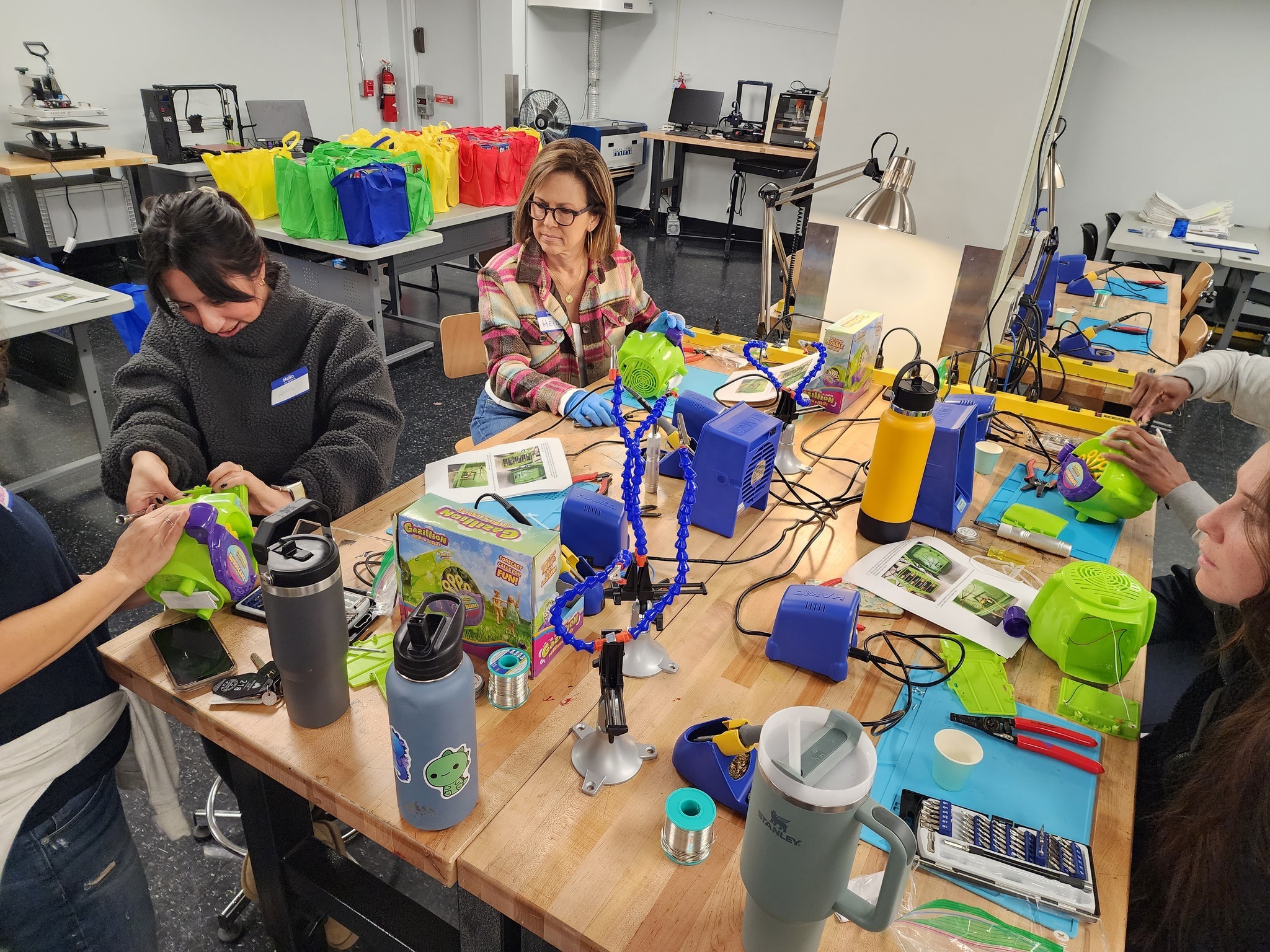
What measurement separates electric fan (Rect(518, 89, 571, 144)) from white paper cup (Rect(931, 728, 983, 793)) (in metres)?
6.63

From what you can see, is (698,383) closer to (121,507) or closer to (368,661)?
(368,661)

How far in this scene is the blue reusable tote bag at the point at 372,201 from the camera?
3750mm

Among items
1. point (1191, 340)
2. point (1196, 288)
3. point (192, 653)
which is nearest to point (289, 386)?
point (192, 653)

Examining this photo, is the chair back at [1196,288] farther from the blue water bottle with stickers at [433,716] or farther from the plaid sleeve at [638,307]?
the blue water bottle with stickers at [433,716]

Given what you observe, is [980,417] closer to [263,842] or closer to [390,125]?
[263,842]

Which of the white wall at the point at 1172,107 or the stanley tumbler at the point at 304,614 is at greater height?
the white wall at the point at 1172,107

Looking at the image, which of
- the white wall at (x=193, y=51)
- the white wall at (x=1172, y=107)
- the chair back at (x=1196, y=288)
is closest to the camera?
the chair back at (x=1196, y=288)

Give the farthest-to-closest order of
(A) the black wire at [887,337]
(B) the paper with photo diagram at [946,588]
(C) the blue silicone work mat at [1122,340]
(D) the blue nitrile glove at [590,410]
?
1. (C) the blue silicone work mat at [1122,340]
2. (A) the black wire at [887,337]
3. (D) the blue nitrile glove at [590,410]
4. (B) the paper with photo diagram at [946,588]

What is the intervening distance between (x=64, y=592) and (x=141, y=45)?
241 inches

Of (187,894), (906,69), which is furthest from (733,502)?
(906,69)

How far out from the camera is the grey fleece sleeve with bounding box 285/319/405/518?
1.67m

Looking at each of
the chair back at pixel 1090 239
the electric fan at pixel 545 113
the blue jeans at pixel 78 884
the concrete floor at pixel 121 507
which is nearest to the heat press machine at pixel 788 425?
the concrete floor at pixel 121 507

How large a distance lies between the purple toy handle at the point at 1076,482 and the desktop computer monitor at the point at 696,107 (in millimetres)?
6187

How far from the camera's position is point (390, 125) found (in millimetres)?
7359
